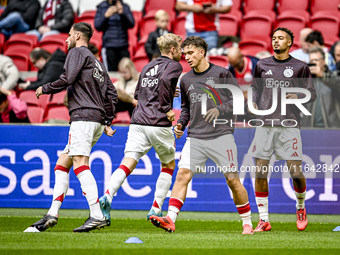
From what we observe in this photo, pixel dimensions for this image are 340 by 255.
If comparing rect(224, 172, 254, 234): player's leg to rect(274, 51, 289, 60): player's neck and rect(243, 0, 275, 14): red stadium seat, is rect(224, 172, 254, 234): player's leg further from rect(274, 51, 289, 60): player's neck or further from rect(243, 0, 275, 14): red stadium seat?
rect(243, 0, 275, 14): red stadium seat

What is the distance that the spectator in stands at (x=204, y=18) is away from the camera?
10633 mm

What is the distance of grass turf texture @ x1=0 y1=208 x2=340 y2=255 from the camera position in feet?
15.5

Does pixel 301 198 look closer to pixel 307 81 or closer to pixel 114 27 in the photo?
pixel 307 81

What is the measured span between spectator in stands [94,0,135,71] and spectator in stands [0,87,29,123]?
212 cm

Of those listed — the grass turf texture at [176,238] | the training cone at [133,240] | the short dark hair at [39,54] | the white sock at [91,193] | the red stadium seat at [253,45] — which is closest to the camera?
the grass turf texture at [176,238]

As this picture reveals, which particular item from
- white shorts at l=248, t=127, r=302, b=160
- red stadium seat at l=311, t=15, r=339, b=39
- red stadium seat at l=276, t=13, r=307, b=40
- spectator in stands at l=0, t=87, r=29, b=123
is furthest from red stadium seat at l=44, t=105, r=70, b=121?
red stadium seat at l=311, t=15, r=339, b=39

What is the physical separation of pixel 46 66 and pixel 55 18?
2.57 m

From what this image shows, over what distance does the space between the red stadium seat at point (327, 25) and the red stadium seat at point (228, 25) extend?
157 cm

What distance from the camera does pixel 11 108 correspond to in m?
9.56

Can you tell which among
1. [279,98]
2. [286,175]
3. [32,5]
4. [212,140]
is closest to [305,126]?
[286,175]

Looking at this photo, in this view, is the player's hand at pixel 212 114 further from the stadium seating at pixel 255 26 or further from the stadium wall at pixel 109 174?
the stadium seating at pixel 255 26

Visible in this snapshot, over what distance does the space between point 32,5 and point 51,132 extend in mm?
5119

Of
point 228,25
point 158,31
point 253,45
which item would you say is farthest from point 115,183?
point 228,25

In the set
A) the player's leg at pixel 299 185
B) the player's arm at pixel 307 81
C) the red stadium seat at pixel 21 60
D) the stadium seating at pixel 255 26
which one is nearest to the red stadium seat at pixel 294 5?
the stadium seating at pixel 255 26
